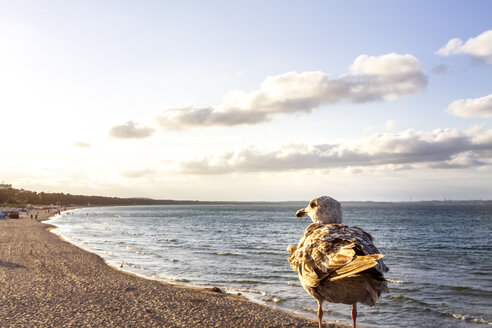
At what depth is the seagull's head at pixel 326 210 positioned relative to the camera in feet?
26.9

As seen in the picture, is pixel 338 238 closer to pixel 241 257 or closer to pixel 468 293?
pixel 468 293

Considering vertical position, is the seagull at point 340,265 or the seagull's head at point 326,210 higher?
the seagull's head at point 326,210

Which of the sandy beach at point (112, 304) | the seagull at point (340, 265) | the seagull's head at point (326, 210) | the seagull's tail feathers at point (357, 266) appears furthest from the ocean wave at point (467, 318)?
the seagull's tail feathers at point (357, 266)

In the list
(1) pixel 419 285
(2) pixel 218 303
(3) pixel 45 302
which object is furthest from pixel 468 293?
(3) pixel 45 302

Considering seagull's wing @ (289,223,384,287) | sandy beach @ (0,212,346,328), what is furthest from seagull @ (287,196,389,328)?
sandy beach @ (0,212,346,328)

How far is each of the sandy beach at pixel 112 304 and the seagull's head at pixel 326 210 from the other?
17.5 ft

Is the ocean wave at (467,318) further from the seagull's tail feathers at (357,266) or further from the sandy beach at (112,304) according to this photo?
the seagull's tail feathers at (357,266)

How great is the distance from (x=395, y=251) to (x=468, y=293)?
18.8m

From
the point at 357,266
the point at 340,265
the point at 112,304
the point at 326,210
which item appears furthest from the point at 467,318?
the point at 112,304

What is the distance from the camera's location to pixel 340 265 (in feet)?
20.5

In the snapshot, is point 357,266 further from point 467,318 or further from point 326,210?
point 467,318

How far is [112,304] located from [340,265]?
10.3m

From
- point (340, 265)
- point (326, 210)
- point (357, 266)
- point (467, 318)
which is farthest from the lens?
point (467, 318)

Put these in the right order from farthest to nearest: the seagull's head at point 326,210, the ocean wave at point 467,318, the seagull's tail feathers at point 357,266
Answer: the ocean wave at point 467,318, the seagull's head at point 326,210, the seagull's tail feathers at point 357,266
